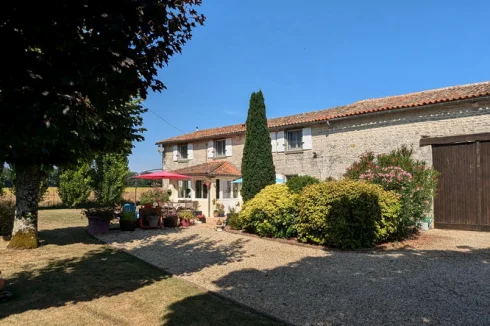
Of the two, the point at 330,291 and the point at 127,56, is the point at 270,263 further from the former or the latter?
the point at 127,56

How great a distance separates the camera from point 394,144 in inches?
541

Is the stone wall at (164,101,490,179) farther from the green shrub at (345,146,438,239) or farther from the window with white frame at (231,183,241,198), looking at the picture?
the window with white frame at (231,183,241,198)

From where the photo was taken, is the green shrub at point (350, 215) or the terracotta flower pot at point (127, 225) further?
the terracotta flower pot at point (127, 225)

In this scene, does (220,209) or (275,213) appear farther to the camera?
(220,209)

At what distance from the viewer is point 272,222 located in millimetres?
10555

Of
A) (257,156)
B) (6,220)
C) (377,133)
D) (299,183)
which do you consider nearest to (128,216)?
(6,220)

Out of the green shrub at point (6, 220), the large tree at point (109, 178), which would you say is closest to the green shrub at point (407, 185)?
the green shrub at point (6, 220)

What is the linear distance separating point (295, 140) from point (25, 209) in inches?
492

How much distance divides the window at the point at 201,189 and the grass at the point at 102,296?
1176 centimetres

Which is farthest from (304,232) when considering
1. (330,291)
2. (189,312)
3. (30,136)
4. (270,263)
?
(30,136)

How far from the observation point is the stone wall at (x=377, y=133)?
1201 cm

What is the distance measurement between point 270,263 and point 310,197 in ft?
9.05

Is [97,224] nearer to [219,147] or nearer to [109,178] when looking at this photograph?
[219,147]

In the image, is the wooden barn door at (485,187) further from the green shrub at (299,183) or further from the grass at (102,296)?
the grass at (102,296)
